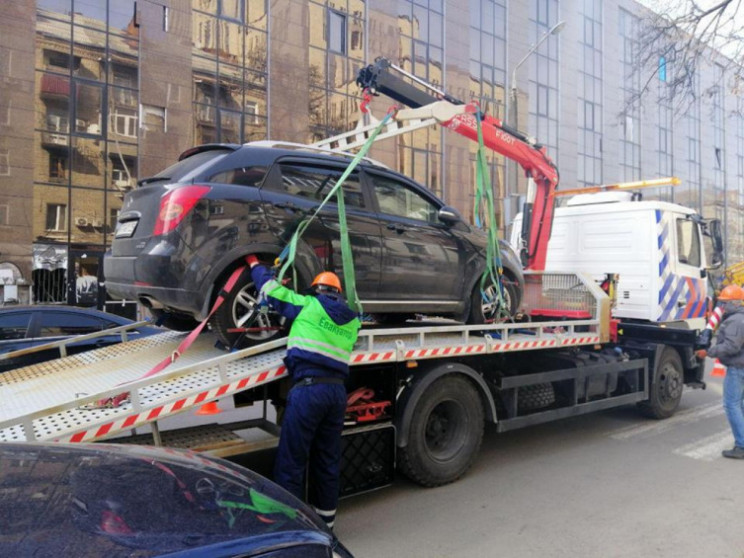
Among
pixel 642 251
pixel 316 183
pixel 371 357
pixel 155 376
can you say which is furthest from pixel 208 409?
pixel 642 251

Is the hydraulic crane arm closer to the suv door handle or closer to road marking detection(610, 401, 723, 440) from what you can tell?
the suv door handle

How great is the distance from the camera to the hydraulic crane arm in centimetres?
622

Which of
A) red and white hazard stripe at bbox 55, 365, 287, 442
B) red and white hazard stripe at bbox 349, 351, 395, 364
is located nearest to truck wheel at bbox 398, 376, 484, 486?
red and white hazard stripe at bbox 349, 351, 395, 364

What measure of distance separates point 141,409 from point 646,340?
627 centimetres

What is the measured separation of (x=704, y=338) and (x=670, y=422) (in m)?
1.22

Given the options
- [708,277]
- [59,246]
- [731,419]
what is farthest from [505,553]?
[59,246]

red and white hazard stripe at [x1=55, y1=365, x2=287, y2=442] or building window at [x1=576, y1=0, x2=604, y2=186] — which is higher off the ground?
building window at [x1=576, y1=0, x2=604, y2=186]

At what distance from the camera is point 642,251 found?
7352mm

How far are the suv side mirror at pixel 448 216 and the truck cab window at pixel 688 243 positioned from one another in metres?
3.81

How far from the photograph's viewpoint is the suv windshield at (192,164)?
14.3 feet

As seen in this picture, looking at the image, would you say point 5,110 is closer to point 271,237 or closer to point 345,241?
point 271,237

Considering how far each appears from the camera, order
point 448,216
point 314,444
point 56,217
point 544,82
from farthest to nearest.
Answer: point 544,82
point 56,217
point 448,216
point 314,444

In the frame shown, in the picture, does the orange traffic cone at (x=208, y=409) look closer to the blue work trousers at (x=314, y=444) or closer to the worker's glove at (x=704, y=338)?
the blue work trousers at (x=314, y=444)

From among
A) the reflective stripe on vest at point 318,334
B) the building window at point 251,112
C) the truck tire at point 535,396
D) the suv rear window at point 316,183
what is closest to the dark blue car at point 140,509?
the reflective stripe on vest at point 318,334
